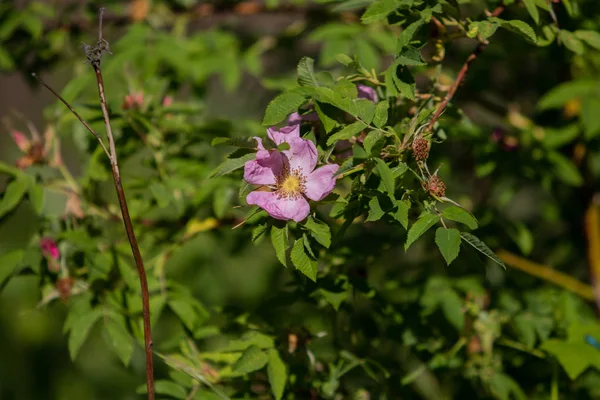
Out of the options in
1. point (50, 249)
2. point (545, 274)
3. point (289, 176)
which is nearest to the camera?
point (289, 176)

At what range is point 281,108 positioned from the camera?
47.6 inches

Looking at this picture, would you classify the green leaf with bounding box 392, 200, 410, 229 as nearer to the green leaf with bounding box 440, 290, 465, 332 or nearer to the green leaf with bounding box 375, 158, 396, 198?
the green leaf with bounding box 375, 158, 396, 198

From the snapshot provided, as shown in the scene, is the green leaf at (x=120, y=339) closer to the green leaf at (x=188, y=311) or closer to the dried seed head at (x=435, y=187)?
the green leaf at (x=188, y=311)

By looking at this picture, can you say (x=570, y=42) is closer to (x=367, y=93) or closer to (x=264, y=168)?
(x=367, y=93)

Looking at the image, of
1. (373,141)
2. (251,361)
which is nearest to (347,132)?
(373,141)

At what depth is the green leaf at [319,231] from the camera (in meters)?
1.17

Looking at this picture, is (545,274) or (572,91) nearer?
(572,91)

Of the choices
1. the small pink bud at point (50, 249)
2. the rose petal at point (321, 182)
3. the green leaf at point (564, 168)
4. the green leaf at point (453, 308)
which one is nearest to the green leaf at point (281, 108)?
the rose petal at point (321, 182)

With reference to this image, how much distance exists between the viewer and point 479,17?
1461 millimetres

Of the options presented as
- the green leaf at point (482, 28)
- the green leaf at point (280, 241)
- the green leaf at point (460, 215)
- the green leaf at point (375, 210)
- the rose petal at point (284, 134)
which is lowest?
the green leaf at point (460, 215)

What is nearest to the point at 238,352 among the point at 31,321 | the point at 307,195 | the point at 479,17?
the point at 307,195

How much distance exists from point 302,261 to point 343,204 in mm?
116

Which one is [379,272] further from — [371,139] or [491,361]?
[371,139]

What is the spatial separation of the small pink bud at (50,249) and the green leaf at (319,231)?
29.6 inches
